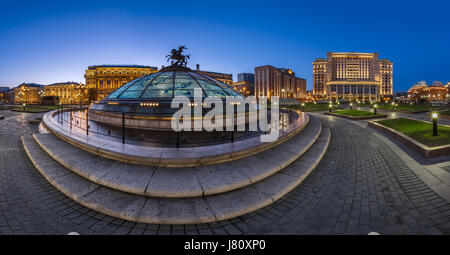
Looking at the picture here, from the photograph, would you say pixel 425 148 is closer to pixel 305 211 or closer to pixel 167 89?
pixel 305 211

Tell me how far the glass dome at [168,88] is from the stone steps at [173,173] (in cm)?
840

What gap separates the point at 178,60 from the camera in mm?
20016

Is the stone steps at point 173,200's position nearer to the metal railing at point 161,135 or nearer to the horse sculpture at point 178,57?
the metal railing at point 161,135

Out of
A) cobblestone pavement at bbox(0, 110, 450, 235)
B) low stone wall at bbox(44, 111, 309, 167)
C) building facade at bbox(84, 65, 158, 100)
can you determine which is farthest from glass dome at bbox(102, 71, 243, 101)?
building facade at bbox(84, 65, 158, 100)

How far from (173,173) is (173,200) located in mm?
915

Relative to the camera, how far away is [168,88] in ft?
48.3

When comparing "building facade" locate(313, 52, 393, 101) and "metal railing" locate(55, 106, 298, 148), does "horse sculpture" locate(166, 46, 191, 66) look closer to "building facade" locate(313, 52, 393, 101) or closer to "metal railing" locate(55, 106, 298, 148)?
"metal railing" locate(55, 106, 298, 148)

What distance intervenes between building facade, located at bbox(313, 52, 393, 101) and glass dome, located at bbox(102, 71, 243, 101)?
127 m

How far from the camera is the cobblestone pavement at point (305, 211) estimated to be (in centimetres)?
327

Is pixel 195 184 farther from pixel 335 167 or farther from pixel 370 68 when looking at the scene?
pixel 370 68

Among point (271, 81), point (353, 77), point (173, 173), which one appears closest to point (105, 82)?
point (173, 173)

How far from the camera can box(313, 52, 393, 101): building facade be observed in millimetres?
123625

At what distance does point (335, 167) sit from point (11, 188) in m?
9.23
